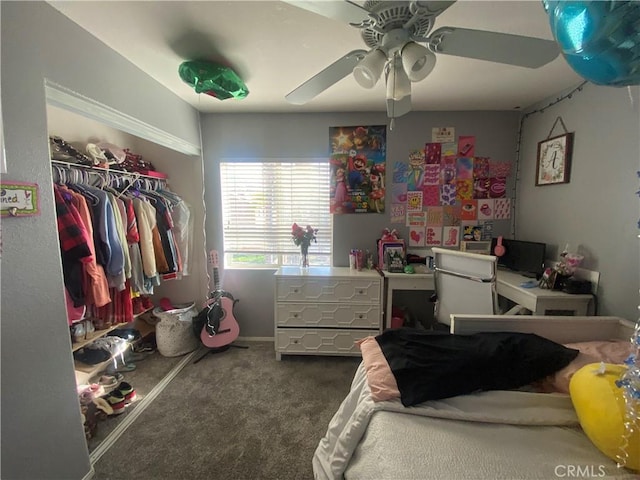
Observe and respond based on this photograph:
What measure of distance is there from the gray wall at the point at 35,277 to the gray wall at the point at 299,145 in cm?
134

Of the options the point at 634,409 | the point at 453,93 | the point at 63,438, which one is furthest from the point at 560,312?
the point at 63,438

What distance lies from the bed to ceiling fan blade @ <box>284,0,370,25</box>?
139 cm

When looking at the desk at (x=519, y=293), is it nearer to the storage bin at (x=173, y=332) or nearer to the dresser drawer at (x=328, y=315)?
the dresser drawer at (x=328, y=315)

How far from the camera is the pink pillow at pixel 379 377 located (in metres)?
1.07

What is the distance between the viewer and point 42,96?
3.88 ft

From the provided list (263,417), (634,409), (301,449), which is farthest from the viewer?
(263,417)

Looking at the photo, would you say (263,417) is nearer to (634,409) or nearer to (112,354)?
(112,354)

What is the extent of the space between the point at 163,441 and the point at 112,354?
2.89 ft

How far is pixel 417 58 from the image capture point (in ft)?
3.16

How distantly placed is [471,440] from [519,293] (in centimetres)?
148

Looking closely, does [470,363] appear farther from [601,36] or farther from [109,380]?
[109,380]

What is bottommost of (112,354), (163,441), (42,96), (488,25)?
(163,441)

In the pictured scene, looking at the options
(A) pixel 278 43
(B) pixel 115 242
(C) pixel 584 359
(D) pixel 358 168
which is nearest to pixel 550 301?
(C) pixel 584 359

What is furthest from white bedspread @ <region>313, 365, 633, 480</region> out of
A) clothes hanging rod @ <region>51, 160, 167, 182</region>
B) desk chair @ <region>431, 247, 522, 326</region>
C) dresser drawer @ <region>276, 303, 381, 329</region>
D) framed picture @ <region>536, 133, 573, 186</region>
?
clothes hanging rod @ <region>51, 160, 167, 182</region>
